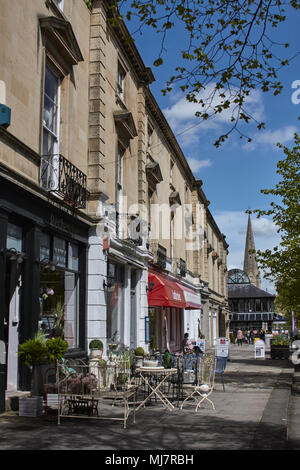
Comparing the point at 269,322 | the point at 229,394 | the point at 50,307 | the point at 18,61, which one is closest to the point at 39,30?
the point at 18,61

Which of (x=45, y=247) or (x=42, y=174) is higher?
(x=42, y=174)

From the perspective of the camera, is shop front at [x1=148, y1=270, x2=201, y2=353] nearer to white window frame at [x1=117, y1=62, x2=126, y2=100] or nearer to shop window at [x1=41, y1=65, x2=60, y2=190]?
white window frame at [x1=117, y1=62, x2=126, y2=100]

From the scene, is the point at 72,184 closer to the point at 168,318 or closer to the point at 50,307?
the point at 50,307

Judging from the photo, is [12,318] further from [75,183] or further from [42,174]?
[75,183]

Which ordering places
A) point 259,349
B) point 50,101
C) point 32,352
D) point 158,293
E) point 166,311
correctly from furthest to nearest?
1. point 259,349
2. point 166,311
3. point 158,293
4. point 50,101
5. point 32,352

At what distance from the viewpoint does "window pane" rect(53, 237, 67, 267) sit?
1198cm

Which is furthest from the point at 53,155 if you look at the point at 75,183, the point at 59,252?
the point at 59,252

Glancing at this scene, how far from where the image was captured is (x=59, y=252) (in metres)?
12.2

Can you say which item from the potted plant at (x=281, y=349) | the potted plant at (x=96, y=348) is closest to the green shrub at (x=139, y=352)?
the potted plant at (x=96, y=348)

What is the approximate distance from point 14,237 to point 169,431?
4.69 m

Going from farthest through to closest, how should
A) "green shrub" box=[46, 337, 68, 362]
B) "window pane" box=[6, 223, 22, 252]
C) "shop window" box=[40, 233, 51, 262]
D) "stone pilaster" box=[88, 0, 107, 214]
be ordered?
"stone pilaster" box=[88, 0, 107, 214] < "shop window" box=[40, 233, 51, 262] < "window pane" box=[6, 223, 22, 252] < "green shrub" box=[46, 337, 68, 362]

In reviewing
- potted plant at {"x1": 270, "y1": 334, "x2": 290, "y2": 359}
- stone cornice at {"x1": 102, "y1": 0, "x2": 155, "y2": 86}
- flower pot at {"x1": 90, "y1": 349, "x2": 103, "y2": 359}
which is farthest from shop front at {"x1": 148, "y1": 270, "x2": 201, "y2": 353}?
stone cornice at {"x1": 102, "y1": 0, "x2": 155, "y2": 86}
